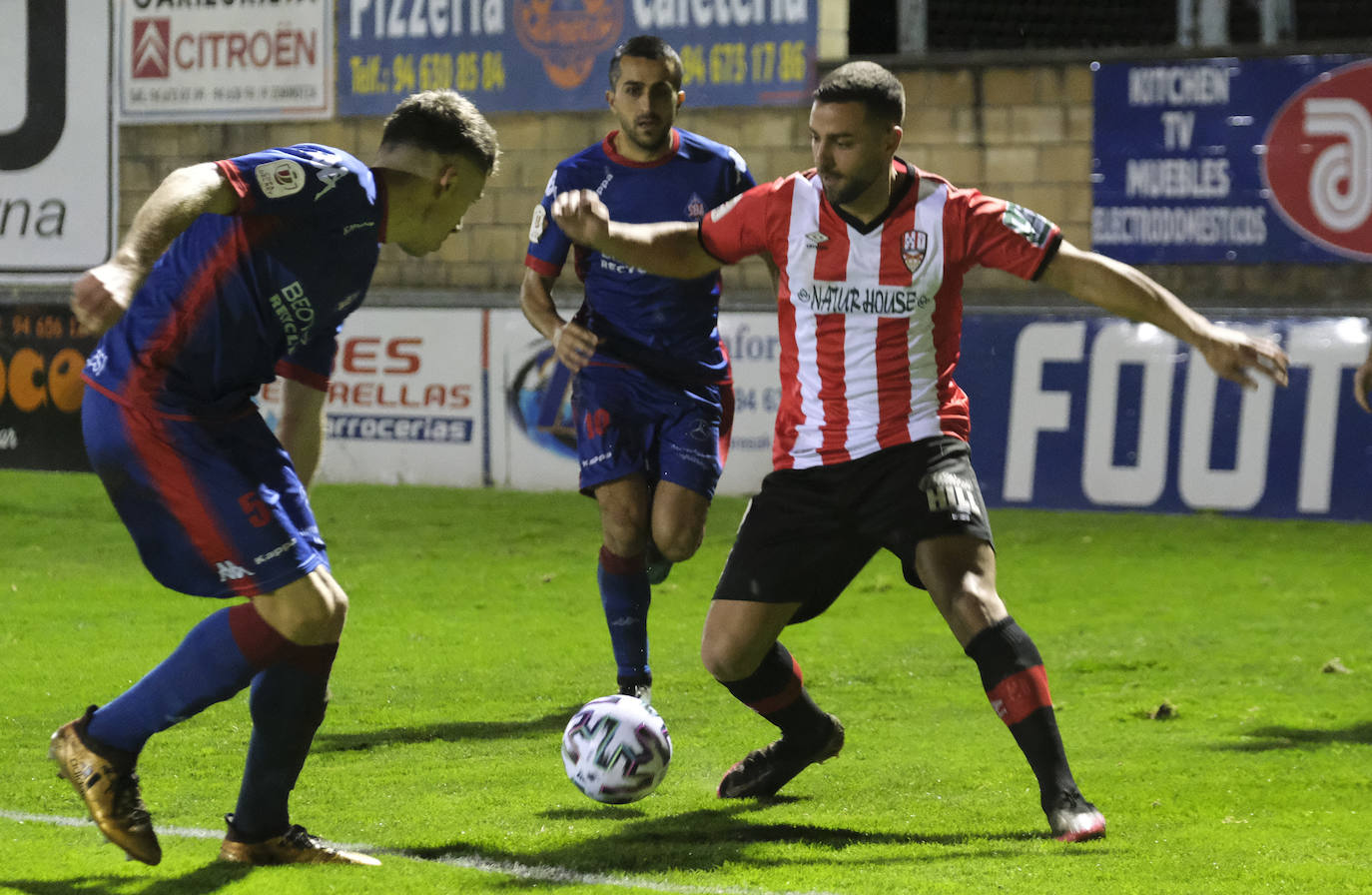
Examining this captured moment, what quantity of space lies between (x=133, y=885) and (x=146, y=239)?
1.39 m

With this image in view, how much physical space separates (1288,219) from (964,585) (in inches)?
328

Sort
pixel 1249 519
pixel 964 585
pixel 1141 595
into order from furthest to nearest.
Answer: pixel 1249 519 < pixel 1141 595 < pixel 964 585

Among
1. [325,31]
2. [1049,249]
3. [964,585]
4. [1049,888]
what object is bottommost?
[1049,888]

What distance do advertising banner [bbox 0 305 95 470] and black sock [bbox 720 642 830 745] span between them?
9.83 meters

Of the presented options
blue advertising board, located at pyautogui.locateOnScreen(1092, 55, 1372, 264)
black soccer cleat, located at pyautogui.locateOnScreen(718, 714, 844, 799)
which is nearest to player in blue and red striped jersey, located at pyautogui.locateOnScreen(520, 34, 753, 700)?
black soccer cleat, located at pyautogui.locateOnScreen(718, 714, 844, 799)

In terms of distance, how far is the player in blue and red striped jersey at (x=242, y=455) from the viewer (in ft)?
11.9

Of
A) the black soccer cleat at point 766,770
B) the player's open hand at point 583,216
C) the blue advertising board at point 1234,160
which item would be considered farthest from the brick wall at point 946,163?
the player's open hand at point 583,216

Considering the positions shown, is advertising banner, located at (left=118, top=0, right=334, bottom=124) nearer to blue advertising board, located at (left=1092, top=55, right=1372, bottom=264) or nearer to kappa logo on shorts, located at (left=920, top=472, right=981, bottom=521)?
blue advertising board, located at (left=1092, top=55, right=1372, bottom=264)

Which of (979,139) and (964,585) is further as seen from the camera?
(979,139)

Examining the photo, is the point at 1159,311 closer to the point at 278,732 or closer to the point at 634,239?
the point at 634,239

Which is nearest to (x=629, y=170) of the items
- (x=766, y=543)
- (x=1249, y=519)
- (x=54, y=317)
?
(x=766, y=543)

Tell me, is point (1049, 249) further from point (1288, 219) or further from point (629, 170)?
point (1288, 219)

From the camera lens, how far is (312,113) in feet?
46.9

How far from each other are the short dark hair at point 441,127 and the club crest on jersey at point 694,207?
1964 mm
